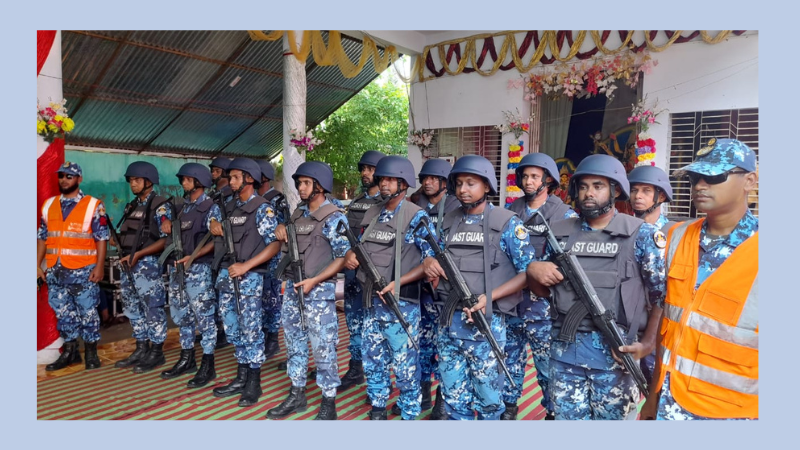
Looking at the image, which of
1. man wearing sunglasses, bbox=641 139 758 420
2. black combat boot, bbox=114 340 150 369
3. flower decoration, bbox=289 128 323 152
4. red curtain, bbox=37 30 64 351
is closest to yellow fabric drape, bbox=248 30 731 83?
flower decoration, bbox=289 128 323 152

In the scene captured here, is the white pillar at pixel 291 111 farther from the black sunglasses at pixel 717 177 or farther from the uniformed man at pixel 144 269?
the black sunglasses at pixel 717 177

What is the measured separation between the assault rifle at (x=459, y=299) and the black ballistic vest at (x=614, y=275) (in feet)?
1.51

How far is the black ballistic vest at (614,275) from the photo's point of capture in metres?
2.68

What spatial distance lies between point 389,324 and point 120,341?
13.8 ft

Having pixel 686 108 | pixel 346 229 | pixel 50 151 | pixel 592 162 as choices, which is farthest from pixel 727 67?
pixel 50 151

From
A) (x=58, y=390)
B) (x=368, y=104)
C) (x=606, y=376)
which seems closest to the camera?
(x=606, y=376)

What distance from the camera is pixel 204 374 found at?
4754 millimetres

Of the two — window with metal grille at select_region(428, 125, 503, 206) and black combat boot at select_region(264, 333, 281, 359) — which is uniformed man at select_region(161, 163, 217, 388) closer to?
black combat boot at select_region(264, 333, 281, 359)

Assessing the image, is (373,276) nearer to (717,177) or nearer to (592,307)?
(592,307)

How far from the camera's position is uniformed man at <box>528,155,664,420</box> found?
2648 millimetres

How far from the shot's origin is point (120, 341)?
20.1 feet

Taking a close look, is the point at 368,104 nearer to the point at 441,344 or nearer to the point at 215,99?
the point at 215,99

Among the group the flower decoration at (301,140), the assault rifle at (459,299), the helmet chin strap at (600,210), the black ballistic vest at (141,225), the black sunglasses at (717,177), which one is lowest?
the assault rifle at (459,299)

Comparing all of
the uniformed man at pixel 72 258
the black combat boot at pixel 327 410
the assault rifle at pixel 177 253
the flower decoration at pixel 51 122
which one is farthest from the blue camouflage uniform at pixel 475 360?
the flower decoration at pixel 51 122
